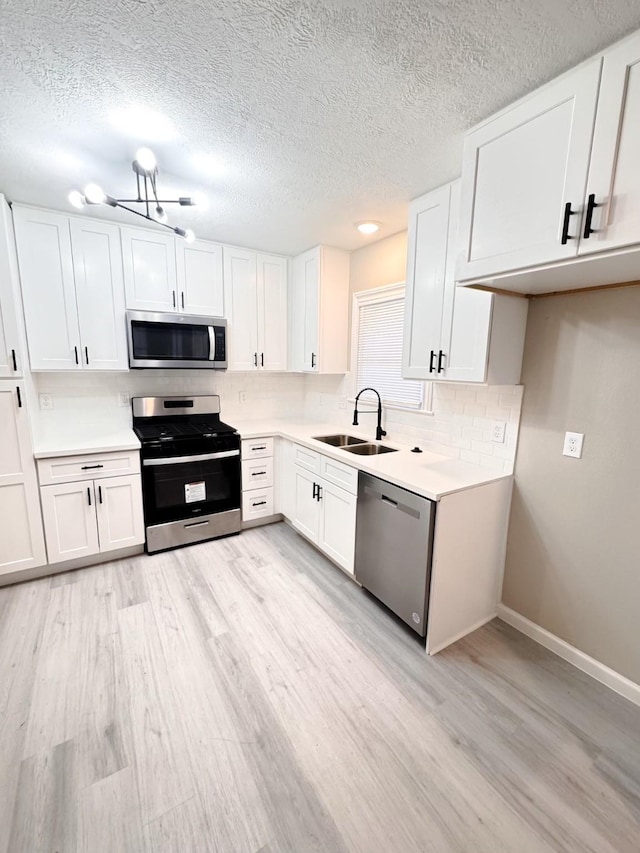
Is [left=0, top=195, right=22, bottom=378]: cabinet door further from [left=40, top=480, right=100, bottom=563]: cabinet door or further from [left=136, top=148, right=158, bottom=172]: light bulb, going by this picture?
[left=136, top=148, right=158, bottom=172]: light bulb

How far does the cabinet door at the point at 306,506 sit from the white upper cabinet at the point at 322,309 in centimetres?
98

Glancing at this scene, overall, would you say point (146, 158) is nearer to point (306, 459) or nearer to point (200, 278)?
point (200, 278)

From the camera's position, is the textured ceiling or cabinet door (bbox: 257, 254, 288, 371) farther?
cabinet door (bbox: 257, 254, 288, 371)

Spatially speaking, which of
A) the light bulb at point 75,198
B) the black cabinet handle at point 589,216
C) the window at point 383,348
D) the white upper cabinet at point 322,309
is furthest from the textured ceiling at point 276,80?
the white upper cabinet at point 322,309

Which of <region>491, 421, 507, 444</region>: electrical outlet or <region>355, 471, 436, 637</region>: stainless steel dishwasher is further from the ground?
<region>491, 421, 507, 444</region>: electrical outlet

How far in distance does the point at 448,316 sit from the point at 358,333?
130 centimetres

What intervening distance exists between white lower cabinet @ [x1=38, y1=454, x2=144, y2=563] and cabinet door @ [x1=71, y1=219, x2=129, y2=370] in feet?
2.61

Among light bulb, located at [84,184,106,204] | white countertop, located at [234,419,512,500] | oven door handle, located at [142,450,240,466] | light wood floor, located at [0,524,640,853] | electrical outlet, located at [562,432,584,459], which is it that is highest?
light bulb, located at [84,184,106,204]

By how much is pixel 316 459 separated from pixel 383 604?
1.08 meters

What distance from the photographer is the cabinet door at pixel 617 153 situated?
1124 millimetres

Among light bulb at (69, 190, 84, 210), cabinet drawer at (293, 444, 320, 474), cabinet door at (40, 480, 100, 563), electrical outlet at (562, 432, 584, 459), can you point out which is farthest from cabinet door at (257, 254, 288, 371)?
electrical outlet at (562, 432, 584, 459)

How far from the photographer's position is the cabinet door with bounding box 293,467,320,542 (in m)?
2.84

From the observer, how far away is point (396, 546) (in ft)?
6.79

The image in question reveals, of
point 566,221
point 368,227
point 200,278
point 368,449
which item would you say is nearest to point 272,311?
point 200,278
